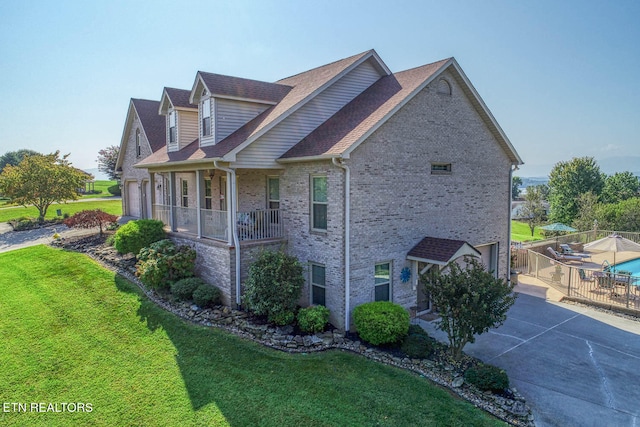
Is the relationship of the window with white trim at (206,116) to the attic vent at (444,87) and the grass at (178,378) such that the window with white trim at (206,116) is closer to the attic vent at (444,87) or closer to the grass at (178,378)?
the grass at (178,378)

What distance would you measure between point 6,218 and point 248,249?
30.4 metres

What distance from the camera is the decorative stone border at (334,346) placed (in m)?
8.20

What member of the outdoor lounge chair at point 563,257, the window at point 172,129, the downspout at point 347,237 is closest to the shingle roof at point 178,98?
the window at point 172,129

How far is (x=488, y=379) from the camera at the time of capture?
877cm

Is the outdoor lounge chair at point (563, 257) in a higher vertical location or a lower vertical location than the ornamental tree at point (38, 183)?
lower

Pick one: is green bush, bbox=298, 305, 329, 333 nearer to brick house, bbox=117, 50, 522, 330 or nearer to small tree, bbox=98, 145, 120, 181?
brick house, bbox=117, 50, 522, 330

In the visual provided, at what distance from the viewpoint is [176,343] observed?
418 inches

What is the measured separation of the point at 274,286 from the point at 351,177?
3.98m

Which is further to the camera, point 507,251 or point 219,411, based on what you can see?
point 507,251

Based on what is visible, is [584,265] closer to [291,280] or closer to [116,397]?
[291,280]

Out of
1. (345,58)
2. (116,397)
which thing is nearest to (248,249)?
(116,397)

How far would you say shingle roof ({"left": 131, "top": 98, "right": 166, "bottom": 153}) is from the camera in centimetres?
2295

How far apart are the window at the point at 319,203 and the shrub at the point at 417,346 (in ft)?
13.6

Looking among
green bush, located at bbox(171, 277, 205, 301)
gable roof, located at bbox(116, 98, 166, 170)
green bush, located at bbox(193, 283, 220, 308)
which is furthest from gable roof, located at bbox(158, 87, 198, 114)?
green bush, located at bbox(193, 283, 220, 308)
